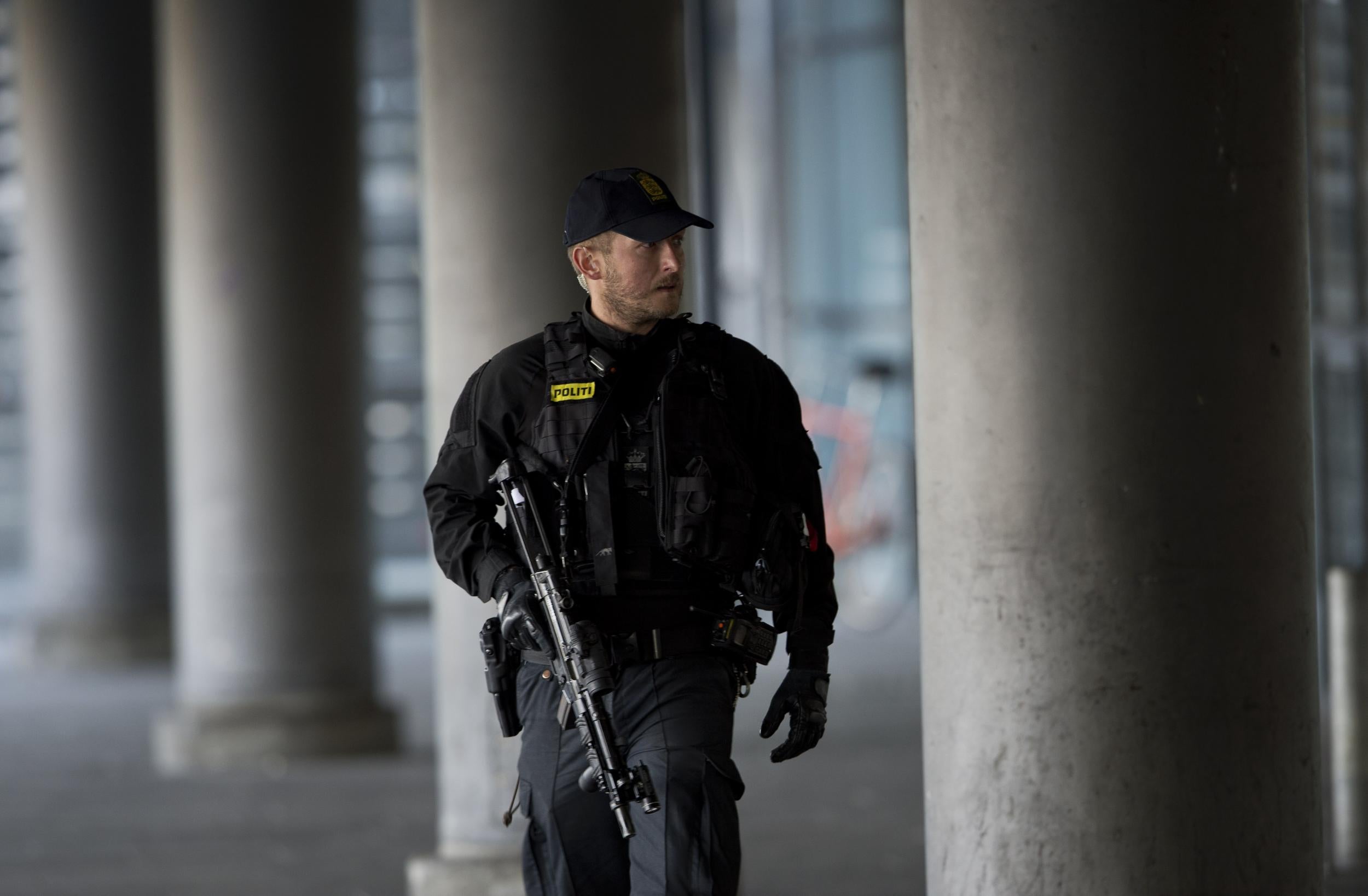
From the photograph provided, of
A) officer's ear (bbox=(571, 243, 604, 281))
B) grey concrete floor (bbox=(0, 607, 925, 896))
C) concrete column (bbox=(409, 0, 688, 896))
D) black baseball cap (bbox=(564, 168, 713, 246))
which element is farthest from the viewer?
grey concrete floor (bbox=(0, 607, 925, 896))

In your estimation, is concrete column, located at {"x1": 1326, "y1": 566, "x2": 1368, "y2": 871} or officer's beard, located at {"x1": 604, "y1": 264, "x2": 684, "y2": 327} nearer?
officer's beard, located at {"x1": 604, "y1": 264, "x2": 684, "y2": 327}

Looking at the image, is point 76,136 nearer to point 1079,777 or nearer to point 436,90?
point 436,90

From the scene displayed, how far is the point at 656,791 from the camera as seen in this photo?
3910 millimetres

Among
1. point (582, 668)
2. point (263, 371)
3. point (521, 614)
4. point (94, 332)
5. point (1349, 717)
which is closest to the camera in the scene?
point (582, 668)

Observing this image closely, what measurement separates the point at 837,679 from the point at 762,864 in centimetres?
629

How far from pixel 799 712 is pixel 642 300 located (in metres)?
0.92

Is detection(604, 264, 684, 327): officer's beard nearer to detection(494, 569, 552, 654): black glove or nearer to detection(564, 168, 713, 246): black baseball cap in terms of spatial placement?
detection(564, 168, 713, 246): black baseball cap

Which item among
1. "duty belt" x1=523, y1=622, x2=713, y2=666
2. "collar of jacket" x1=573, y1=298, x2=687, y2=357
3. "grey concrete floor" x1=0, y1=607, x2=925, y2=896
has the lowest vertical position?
"grey concrete floor" x1=0, y1=607, x2=925, y2=896

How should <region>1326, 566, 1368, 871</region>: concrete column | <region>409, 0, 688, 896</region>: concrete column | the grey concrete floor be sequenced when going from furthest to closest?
the grey concrete floor < <region>1326, 566, 1368, 871</region>: concrete column < <region>409, 0, 688, 896</region>: concrete column

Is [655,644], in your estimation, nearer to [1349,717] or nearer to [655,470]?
[655,470]

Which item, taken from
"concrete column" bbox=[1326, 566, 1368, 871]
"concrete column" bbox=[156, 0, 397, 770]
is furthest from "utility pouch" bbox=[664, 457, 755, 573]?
"concrete column" bbox=[156, 0, 397, 770]

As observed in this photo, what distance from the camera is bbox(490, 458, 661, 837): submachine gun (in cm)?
385

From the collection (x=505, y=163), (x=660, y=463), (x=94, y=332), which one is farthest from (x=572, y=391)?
(x=94, y=332)

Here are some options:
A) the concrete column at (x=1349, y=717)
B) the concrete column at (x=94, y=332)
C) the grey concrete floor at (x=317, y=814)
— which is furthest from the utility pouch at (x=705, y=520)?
the concrete column at (x=94, y=332)
